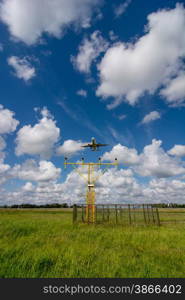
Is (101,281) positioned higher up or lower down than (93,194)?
lower down

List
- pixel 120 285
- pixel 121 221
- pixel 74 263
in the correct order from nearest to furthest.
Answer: pixel 120 285 < pixel 74 263 < pixel 121 221

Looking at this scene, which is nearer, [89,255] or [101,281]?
[101,281]

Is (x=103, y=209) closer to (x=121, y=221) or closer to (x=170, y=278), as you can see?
(x=121, y=221)

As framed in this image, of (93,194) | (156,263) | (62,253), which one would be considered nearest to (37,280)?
(62,253)

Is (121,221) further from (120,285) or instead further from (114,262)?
(120,285)

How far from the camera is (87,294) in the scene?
3.69 metres

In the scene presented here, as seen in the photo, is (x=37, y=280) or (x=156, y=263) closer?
(x=37, y=280)

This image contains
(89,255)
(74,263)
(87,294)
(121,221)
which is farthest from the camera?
(121,221)

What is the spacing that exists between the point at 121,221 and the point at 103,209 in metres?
2.06

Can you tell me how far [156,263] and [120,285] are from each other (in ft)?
7.25

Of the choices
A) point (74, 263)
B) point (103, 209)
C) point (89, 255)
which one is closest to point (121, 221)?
point (103, 209)

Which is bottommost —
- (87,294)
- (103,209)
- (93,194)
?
(87,294)

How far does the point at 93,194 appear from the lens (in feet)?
63.5

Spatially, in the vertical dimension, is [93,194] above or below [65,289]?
above
